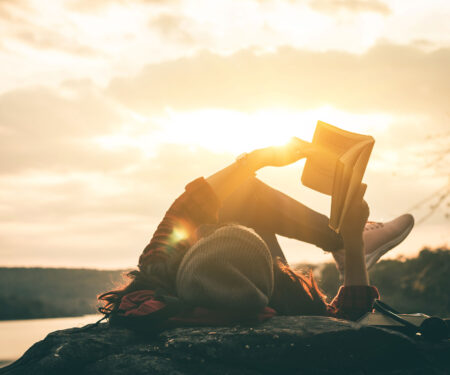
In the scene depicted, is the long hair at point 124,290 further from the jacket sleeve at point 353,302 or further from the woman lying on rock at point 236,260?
the jacket sleeve at point 353,302

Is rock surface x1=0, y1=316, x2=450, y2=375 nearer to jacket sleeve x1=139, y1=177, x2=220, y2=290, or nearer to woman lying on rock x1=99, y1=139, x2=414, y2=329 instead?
woman lying on rock x1=99, y1=139, x2=414, y2=329

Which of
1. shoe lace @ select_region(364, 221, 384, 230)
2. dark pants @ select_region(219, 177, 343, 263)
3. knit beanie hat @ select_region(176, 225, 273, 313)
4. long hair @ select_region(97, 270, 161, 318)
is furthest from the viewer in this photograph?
shoe lace @ select_region(364, 221, 384, 230)

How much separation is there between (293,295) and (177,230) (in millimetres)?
912

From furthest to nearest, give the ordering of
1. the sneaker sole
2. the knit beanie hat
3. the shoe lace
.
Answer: the shoe lace, the sneaker sole, the knit beanie hat

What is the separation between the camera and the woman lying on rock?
2.66 meters

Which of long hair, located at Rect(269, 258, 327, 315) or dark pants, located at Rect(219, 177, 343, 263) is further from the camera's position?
dark pants, located at Rect(219, 177, 343, 263)

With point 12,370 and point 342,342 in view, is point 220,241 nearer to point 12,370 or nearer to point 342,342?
point 342,342

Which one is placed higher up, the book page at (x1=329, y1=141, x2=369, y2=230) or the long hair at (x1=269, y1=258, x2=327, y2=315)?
the book page at (x1=329, y1=141, x2=369, y2=230)

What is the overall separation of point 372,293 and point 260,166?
127 cm

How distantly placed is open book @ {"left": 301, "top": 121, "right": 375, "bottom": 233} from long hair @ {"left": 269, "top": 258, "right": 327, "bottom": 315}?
0.50 meters

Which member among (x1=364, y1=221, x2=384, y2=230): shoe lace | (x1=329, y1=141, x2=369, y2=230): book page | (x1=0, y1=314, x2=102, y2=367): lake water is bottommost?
(x1=0, y1=314, x2=102, y2=367): lake water

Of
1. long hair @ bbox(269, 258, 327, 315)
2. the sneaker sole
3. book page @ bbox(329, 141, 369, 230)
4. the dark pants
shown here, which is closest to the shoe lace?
the sneaker sole

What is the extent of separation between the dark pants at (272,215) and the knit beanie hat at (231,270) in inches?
46.6

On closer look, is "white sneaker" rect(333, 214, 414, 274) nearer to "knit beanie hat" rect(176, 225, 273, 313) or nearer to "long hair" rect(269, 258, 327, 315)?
"long hair" rect(269, 258, 327, 315)
